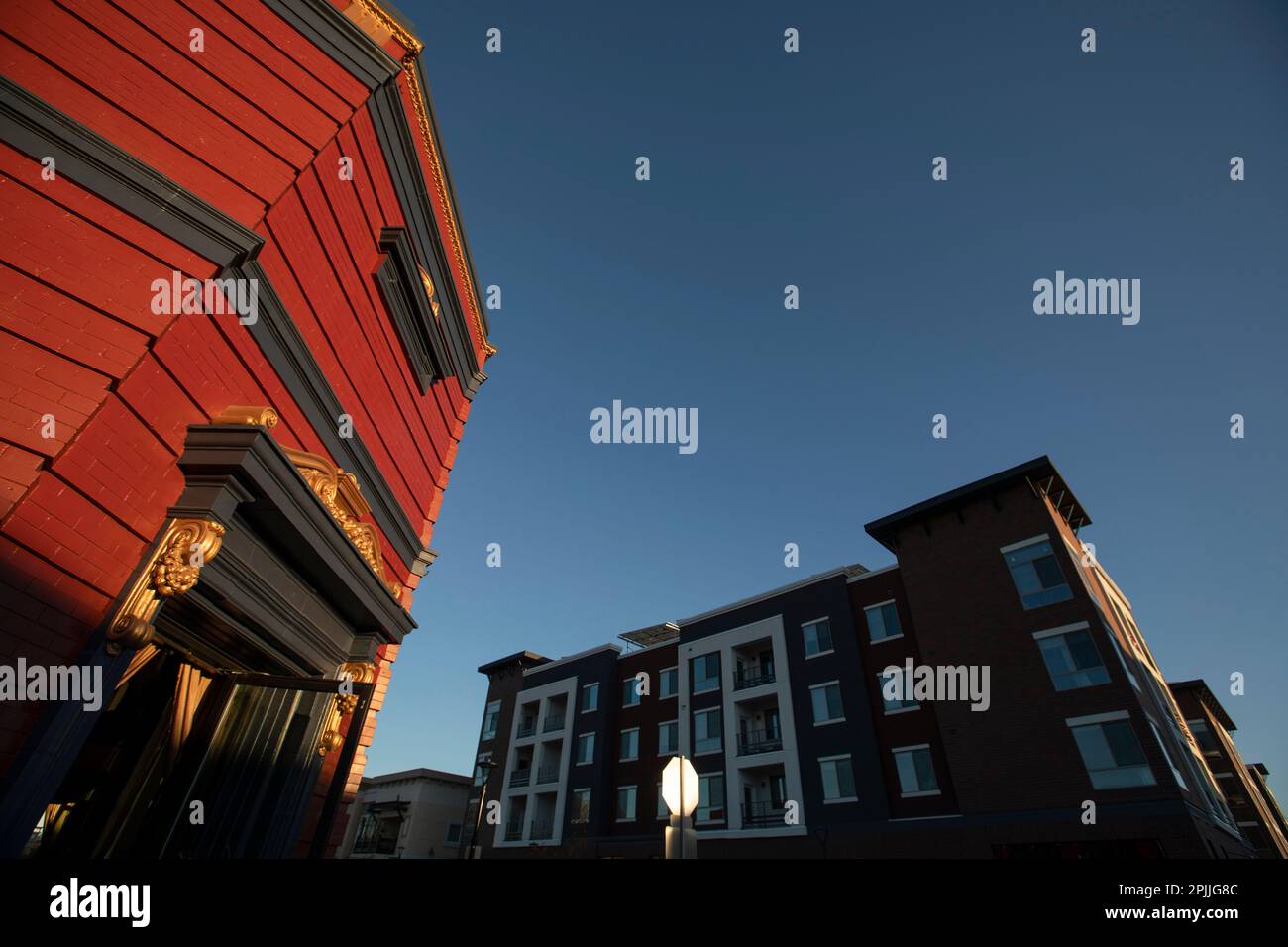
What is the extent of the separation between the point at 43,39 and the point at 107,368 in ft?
10.2

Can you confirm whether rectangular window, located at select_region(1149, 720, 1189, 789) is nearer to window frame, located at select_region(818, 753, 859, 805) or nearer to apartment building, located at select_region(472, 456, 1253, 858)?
apartment building, located at select_region(472, 456, 1253, 858)

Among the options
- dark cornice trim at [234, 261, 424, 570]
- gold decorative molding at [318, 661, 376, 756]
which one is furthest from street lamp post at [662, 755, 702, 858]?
dark cornice trim at [234, 261, 424, 570]

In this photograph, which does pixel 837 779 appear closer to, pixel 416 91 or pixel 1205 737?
pixel 416 91

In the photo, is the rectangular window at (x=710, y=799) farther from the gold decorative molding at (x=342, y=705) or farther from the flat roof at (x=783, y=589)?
the gold decorative molding at (x=342, y=705)

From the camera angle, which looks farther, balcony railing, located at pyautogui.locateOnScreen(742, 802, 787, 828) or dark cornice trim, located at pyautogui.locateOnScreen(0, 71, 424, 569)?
balcony railing, located at pyautogui.locateOnScreen(742, 802, 787, 828)

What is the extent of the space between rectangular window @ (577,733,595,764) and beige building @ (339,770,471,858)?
16946mm

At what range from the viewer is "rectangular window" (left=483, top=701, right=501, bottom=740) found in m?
41.1

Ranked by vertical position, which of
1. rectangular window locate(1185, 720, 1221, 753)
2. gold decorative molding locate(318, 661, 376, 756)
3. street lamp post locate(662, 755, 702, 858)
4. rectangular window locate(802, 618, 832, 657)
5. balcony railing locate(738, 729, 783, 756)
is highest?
rectangular window locate(1185, 720, 1221, 753)

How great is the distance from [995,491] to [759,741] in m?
15.4

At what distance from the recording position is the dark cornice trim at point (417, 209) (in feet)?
24.8

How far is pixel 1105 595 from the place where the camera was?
82.7ft
